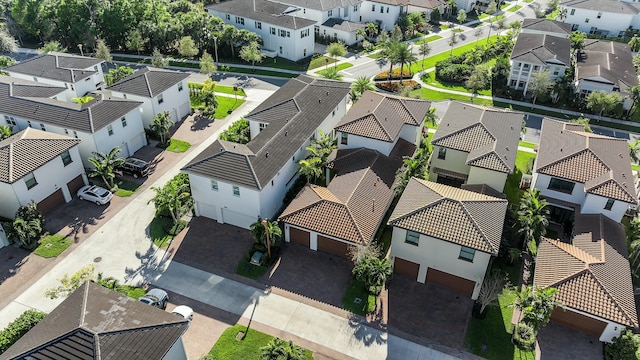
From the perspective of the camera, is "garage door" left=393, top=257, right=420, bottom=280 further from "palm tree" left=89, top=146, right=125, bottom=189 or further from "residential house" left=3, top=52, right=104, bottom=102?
"residential house" left=3, top=52, right=104, bottom=102

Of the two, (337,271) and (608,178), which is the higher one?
(608,178)

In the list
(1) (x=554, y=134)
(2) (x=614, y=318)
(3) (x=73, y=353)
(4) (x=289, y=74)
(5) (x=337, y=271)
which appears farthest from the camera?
(4) (x=289, y=74)

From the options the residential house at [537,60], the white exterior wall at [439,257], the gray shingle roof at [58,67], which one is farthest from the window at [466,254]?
the gray shingle roof at [58,67]

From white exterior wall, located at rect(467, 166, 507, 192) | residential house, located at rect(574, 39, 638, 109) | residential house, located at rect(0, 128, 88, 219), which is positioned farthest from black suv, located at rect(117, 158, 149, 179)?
residential house, located at rect(574, 39, 638, 109)

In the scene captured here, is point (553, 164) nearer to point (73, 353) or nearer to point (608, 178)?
point (608, 178)

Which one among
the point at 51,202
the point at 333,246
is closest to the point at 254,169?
the point at 333,246

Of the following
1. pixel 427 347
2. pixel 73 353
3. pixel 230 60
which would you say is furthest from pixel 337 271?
pixel 230 60
